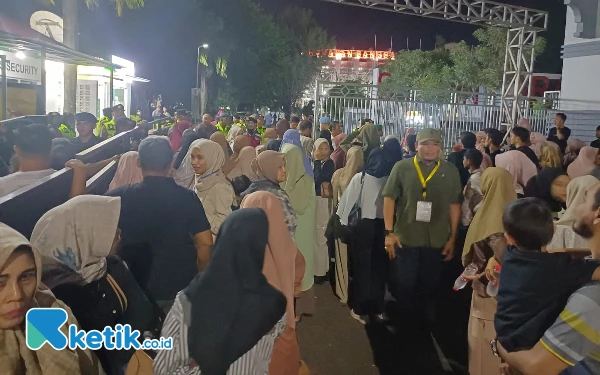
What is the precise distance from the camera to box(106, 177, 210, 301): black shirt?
327 cm

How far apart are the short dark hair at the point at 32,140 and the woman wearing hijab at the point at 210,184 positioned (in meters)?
1.18

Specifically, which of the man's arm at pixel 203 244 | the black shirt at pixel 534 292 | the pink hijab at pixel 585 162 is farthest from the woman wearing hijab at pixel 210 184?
the pink hijab at pixel 585 162

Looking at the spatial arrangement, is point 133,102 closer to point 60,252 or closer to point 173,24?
point 173,24

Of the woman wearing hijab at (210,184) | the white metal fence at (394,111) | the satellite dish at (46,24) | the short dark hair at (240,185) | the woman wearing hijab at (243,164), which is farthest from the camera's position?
the satellite dish at (46,24)

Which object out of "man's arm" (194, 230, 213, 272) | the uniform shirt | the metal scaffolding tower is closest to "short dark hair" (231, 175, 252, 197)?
the uniform shirt

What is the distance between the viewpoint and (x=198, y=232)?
341 centimetres

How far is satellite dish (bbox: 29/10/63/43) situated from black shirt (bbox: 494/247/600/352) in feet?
61.4

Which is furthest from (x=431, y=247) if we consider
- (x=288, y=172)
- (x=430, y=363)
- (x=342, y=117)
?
(x=342, y=117)

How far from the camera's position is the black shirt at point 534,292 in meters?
2.16

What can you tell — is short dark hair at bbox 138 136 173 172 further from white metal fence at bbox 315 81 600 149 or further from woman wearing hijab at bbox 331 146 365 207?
white metal fence at bbox 315 81 600 149

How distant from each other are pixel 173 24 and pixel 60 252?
3594cm

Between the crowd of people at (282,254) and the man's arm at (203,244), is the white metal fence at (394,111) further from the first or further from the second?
the man's arm at (203,244)

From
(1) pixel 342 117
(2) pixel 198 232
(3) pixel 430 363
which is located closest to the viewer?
(2) pixel 198 232

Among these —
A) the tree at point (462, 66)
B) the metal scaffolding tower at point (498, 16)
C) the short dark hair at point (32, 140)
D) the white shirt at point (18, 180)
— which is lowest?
the white shirt at point (18, 180)
